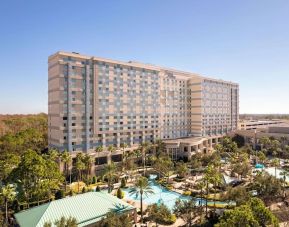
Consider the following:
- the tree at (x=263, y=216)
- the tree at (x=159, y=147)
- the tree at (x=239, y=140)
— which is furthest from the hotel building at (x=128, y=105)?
the tree at (x=263, y=216)

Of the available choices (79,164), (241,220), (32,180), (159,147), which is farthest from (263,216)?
(159,147)

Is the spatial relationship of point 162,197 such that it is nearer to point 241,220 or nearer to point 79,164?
point 79,164

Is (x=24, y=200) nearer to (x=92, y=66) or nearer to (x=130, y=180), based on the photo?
(x=130, y=180)

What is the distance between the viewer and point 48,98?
74688 millimetres

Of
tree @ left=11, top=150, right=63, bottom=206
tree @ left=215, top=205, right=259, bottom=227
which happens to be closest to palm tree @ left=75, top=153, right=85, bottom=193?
tree @ left=11, top=150, right=63, bottom=206

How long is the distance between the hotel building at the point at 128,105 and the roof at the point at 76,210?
33.5 metres

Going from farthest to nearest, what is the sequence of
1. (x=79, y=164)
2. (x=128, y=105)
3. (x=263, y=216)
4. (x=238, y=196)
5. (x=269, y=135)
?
(x=269, y=135), (x=128, y=105), (x=79, y=164), (x=238, y=196), (x=263, y=216)

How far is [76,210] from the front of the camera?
34375 mm

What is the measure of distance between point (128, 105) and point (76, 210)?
52649 millimetres

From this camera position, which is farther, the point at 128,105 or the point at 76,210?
the point at 128,105

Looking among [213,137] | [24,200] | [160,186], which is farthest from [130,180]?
[213,137]

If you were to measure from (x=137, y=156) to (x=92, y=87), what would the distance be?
27.5 m

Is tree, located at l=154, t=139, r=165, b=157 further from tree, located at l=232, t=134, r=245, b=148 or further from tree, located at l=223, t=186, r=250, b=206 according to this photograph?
tree, located at l=232, t=134, r=245, b=148

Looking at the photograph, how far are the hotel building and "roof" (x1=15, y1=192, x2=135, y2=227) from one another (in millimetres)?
33492
